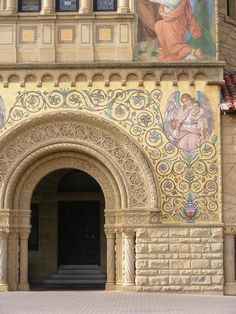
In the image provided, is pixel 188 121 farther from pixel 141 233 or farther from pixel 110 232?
pixel 110 232

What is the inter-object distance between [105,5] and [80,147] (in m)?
3.66

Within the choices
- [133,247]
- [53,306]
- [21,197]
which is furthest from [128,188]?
[53,306]

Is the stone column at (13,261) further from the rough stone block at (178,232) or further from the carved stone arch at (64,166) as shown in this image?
the rough stone block at (178,232)

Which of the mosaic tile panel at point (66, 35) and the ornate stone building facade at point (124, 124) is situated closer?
the ornate stone building facade at point (124, 124)

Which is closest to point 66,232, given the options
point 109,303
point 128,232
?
point 128,232

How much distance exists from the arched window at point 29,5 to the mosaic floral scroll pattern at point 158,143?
2.14m

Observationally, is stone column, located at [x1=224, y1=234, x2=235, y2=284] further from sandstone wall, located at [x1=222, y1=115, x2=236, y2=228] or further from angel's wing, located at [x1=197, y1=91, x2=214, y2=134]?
angel's wing, located at [x1=197, y1=91, x2=214, y2=134]

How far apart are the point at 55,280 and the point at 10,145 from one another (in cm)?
519

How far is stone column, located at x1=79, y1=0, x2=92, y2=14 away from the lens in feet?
64.8

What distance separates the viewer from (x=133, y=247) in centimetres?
1920

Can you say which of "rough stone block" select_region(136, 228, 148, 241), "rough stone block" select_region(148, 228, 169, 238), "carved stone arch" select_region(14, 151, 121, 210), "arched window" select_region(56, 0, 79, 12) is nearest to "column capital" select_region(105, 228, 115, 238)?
"carved stone arch" select_region(14, 151, 121, 210)

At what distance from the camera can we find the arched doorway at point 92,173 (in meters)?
19.2

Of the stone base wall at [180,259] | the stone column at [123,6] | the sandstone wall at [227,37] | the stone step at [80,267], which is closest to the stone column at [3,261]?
the stone base wall at [180,259]

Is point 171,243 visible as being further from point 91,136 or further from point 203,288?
point 91,136
